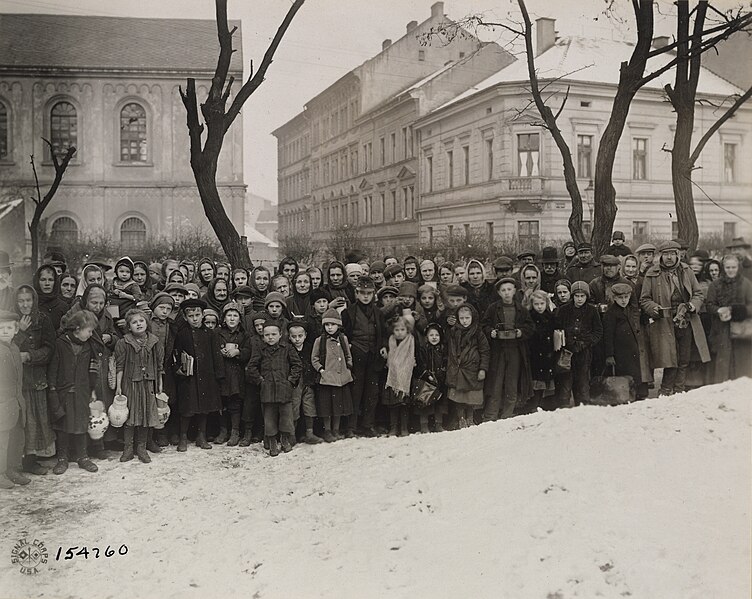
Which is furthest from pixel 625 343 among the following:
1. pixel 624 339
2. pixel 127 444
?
pixel 127 444

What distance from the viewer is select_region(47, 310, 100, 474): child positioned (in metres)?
4.85

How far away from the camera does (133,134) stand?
6.59 meters

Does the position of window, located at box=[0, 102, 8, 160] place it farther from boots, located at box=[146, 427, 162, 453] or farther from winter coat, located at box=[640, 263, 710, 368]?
winter coat, located at box=[640, 263, 710, 368]

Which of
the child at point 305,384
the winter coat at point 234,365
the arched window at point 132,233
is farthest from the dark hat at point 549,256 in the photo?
the arched window at point 132,233

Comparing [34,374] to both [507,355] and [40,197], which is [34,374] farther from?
[507,355]

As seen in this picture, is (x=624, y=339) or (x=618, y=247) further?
(x=618, y=247)

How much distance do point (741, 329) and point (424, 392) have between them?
8.13 ft

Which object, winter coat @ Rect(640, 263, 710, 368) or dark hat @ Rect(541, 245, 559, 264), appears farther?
dark hat @ Rect(541, 245, 559, 264)

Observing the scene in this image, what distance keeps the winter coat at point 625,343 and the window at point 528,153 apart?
5.14 feet

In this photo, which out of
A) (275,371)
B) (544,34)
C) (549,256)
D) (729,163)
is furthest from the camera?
(549,256)

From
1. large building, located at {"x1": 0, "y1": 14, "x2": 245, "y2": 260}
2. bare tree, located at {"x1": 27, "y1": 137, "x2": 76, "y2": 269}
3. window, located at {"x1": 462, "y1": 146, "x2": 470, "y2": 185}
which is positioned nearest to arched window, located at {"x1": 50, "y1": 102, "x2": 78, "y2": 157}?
large building, located at {"x1": 0, "y1": 14, "x2": 245, "y2": 260}

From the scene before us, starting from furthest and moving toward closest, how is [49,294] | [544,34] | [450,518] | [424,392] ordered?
[544,34]
[424,392]
[49,294]
[450,518]

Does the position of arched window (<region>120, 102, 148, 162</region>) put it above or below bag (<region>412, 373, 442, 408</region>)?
above

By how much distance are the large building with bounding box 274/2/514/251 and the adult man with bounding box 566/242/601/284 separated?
1.50 meters
